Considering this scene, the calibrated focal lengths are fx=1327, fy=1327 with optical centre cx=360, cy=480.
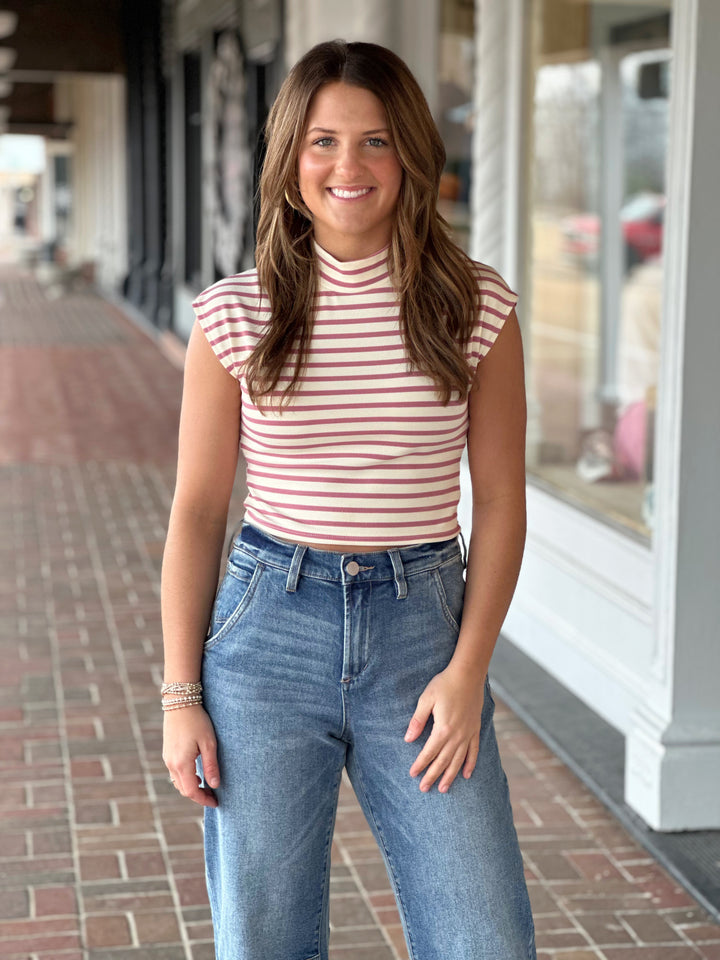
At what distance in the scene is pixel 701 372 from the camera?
328cm

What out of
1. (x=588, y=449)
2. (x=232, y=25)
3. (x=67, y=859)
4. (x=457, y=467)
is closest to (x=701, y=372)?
(x=457, y=467)

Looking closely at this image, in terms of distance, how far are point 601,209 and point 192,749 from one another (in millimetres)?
9699

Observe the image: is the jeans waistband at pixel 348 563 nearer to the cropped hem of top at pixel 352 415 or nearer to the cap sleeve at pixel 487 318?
the cropped hem of top at pixel 352 415

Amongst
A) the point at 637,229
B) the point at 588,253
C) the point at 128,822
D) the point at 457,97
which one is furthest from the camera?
the point at 637,229

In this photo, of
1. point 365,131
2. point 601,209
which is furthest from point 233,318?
point 601,209

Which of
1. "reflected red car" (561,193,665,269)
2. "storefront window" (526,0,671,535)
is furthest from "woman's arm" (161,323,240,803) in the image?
"reflected red car" (561,193,665,269)

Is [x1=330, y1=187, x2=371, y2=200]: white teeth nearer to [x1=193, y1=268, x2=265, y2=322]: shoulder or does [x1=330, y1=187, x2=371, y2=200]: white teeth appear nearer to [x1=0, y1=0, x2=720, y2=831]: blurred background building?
[x1=193, y1=268, x2=265, y2=322]: shoulder

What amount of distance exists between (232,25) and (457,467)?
1165 centimetres

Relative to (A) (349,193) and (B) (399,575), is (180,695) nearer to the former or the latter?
(B) (399,575)

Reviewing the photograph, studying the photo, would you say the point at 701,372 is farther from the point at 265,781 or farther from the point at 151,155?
the point at 151,155

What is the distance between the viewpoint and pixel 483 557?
1834mm

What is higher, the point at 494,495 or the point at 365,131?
the point at 365,131

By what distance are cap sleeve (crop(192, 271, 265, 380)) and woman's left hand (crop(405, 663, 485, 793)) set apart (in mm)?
499

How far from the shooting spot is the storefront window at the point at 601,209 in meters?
7.43
